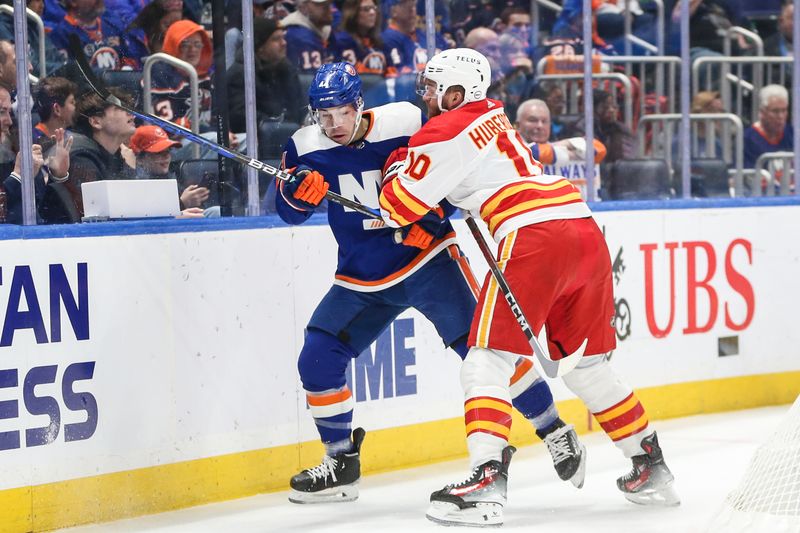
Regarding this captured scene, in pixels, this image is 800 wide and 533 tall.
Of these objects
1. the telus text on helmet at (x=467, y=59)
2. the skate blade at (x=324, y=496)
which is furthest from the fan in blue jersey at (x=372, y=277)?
the telus text on helmet at (x=467, y=59)

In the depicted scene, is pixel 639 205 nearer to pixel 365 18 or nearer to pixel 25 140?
pixel 365 18

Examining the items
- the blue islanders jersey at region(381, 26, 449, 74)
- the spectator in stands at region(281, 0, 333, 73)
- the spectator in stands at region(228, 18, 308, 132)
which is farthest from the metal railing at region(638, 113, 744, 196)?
the spectator in stands at region(228, 18, 308, 132)

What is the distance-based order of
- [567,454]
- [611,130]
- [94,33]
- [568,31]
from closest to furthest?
[567,454] → [94,33] → [568,31] → [611,130]

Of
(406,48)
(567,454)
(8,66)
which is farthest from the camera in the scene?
(406,48)

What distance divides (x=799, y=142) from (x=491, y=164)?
2.71 metres

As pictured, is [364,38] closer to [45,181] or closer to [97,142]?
[97,142]

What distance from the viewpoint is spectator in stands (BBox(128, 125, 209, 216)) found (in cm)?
407

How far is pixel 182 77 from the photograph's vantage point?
4.19 metres

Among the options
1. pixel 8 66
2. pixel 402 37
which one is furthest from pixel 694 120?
pixel 8 66

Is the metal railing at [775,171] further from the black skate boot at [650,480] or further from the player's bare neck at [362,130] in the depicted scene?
the player's bare neck at [362,130]

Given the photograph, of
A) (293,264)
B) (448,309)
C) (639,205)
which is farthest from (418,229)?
(639,205)

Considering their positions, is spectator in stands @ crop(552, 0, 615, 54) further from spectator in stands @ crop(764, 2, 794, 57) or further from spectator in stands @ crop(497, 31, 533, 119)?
spectator in stands @ crop(764, 2, 794, 57)

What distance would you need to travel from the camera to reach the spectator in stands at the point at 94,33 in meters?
3.88

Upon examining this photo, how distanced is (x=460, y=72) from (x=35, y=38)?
1.15 meters
